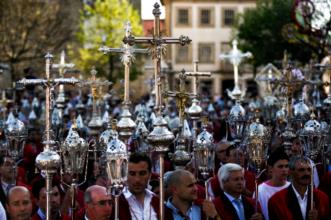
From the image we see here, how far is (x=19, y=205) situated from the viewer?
6.89 m

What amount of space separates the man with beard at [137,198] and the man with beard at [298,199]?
1.39 m

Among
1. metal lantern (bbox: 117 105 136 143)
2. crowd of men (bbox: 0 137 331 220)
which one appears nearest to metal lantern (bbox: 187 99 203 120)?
crowd of men (bbox: 0 137 331 220)

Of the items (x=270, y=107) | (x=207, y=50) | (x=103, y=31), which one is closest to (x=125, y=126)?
(x=270, y=107)

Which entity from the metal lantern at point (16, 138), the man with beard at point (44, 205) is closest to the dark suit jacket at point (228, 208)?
the man with beard at point (44, 205)

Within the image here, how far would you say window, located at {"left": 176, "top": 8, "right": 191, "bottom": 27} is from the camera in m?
59.5

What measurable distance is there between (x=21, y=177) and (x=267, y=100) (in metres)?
9.50

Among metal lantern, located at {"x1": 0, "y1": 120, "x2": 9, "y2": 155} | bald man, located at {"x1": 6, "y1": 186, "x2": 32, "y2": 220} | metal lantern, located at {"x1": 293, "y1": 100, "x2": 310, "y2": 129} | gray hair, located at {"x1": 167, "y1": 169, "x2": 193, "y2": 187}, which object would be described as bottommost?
bald man, located at {"x1": 6, "y1": 186, "x2": 32, "y2": 220}

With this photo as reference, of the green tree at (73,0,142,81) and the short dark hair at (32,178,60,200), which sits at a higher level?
the green tree at (73,0,142,81)

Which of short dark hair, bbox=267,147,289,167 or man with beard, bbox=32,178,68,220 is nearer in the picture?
man with beard, bbox=32,178,68,220

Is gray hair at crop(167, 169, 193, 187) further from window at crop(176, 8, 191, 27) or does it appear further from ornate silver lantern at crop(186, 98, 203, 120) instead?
window at crop(176, 8, 191, 27)

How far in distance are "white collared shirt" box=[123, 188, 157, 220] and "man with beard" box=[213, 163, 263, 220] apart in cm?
96

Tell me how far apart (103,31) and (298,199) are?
120 feet

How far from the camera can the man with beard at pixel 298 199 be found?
7.86 m

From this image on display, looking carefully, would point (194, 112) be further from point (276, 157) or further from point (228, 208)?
point (228, 208)
